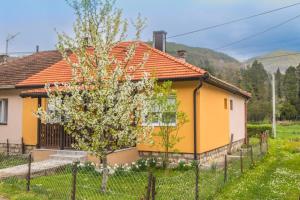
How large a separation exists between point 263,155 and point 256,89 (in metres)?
67.2

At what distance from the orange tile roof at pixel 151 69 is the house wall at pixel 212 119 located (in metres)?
1.03

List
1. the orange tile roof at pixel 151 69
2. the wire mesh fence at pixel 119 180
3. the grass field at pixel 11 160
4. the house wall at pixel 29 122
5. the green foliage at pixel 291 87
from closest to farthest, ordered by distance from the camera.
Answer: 1. the wire mesh fence at pixel 119 180
2. the orange tile roof at pixel 151 69
3. the grass field at pixel 11 160
4. the house wall at pixel 29 122
5. the green foliage at pixel 291 87

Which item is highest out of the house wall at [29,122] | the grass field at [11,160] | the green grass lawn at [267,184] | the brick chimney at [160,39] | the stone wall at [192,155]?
the brick chimney at [160,39]

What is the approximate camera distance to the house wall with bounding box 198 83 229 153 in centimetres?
1426

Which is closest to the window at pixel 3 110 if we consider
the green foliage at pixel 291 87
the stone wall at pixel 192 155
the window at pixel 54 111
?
the stone wall at pixel 192 155

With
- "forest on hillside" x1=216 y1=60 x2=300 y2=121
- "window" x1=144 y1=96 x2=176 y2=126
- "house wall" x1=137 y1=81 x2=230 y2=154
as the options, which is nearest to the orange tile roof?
"house wall" x1=137 y1=81 x2=230 y2=154

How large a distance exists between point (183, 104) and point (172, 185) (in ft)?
17.5

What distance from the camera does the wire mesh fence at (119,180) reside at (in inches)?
330

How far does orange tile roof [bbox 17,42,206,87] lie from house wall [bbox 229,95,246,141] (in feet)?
20.0

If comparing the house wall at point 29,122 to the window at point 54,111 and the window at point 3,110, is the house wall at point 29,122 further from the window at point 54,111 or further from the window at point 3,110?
the window at point 54,111

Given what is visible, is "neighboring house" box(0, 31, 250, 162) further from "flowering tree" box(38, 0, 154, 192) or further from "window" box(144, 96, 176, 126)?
"flowering tree" box(38, 0, 154, 192)

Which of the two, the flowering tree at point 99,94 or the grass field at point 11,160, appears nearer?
the flowering tree at point 99,94

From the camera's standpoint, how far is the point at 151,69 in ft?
49.6

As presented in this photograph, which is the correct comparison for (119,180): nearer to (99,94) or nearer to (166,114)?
(166,114)
